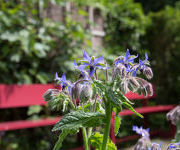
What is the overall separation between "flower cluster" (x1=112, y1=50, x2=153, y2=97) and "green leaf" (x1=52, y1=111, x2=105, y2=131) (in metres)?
0.08

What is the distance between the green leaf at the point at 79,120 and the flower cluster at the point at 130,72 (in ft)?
0.26

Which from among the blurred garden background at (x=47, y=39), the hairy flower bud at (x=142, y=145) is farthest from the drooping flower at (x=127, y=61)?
the blurred garden background at (x=47, y=39)

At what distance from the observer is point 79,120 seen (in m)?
0.47

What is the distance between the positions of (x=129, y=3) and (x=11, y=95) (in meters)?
3.45

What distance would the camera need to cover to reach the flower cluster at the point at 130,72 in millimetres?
455

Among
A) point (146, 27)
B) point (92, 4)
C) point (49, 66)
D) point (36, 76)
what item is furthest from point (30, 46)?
point (146, 27)

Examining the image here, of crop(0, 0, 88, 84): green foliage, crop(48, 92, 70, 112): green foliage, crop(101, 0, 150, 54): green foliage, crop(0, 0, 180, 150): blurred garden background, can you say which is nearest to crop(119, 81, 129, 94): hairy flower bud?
crop(48, 92, 70, 112): green foliage

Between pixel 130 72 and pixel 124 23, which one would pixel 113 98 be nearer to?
pixel 130 72

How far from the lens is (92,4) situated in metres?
4.35

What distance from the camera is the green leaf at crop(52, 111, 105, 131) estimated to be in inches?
17.8

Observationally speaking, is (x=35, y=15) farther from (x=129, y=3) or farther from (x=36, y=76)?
(x=129, y=3)

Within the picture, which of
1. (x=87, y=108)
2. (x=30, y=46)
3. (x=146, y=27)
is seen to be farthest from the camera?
(x=146, y=27)

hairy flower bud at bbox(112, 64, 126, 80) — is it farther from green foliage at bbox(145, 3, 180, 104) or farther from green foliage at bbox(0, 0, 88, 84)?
green foliage at bbox(145, 3, 180, 104)

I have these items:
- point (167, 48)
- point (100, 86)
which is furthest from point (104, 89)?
point (167, 48)
